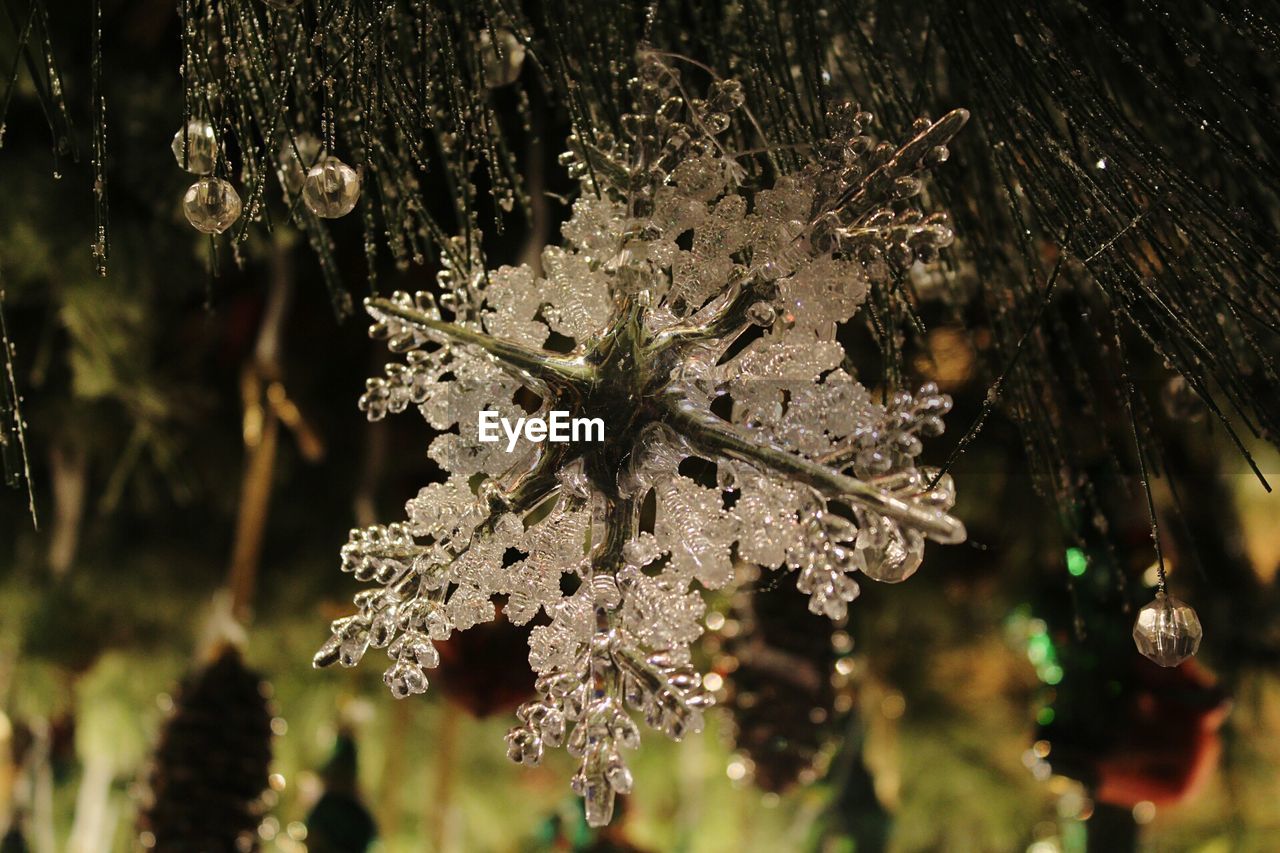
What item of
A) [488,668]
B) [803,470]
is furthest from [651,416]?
[488,668]

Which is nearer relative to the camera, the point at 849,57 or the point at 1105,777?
the point at 849,57

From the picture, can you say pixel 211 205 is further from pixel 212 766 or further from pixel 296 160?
pixel 212 766

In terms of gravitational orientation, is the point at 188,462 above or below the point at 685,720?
below

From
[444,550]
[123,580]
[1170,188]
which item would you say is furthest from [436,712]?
[1170,188]

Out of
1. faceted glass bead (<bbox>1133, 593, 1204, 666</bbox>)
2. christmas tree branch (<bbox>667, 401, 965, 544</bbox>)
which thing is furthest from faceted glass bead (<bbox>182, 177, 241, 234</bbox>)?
faceted glass bead (<bbox>1133, 593, 1204, 666</bbox>)

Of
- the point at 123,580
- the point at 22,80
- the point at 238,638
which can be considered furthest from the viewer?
the point at 123,580

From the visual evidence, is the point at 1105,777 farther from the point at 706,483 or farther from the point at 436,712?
the point at 436,712
